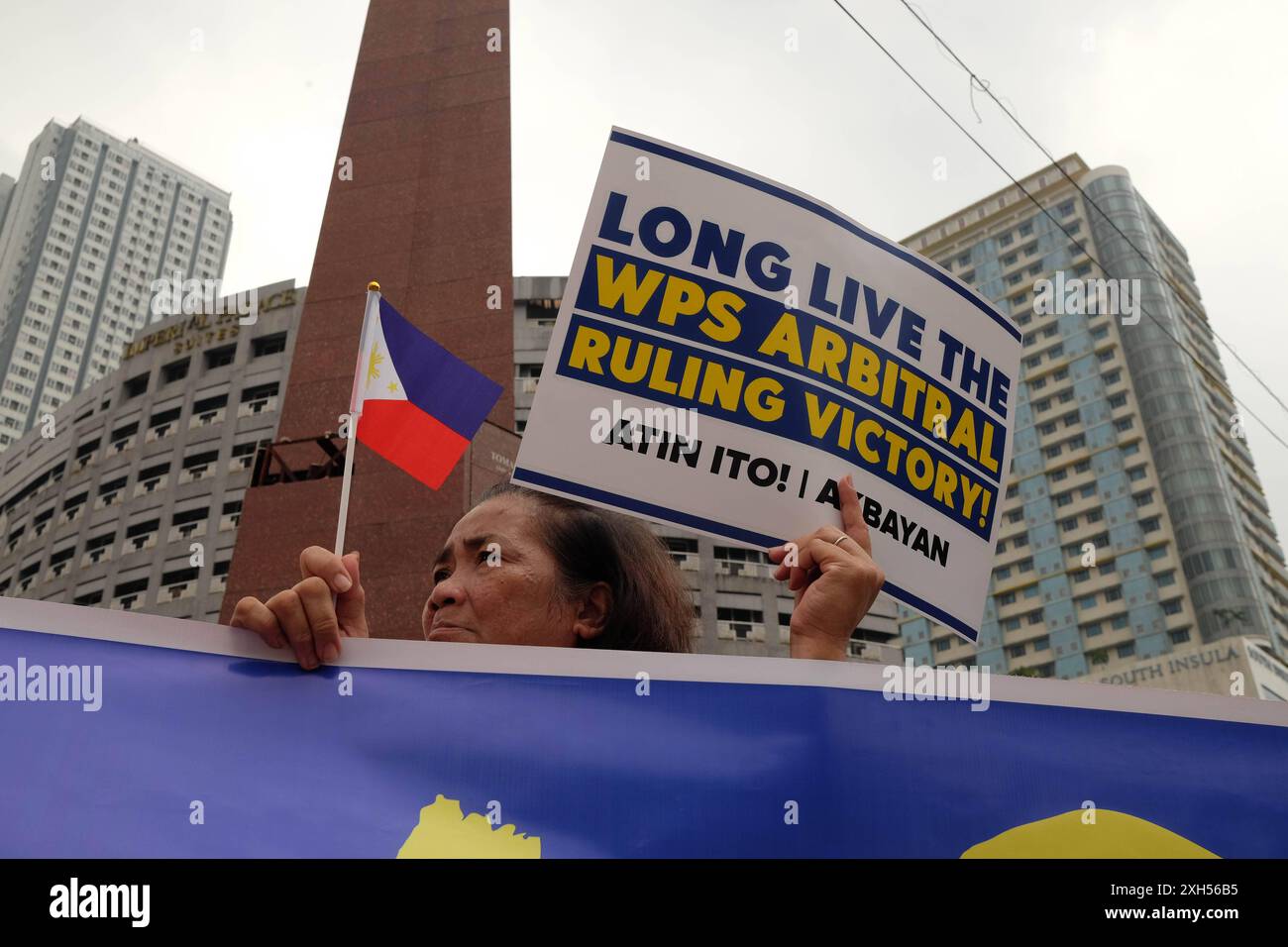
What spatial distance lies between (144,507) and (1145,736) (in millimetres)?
56490

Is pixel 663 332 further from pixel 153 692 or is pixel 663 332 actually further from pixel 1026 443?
pixel 1026 443

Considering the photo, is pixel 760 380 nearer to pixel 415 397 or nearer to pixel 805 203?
pixel 805 203

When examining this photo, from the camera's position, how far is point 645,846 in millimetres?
2092

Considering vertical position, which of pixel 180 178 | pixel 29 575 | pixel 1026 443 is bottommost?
pixel 29 575


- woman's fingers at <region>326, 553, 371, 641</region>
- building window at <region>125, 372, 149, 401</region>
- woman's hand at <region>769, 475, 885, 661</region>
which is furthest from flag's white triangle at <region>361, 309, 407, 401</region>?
building window at <region>125, 372, 149, 401</region>

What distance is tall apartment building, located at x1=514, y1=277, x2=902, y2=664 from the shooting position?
48.3m

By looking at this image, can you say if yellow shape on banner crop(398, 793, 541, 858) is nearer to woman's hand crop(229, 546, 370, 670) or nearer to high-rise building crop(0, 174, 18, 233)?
woman's hand crop(229, 546, 370, 670)

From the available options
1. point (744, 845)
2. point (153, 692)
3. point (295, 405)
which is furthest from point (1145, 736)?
point (295, 405)

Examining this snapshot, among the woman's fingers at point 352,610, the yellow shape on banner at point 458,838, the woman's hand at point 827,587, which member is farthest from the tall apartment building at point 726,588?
the yellow shape on banner at point 458,838

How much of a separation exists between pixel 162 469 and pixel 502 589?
55.7m

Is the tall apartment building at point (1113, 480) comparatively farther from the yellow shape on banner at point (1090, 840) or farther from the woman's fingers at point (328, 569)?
the woman's fingers at point (328, 569)

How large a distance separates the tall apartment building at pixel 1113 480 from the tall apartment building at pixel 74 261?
78002mm

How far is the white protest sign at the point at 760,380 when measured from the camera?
2.92 metres

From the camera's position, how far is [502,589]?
3033 millimetres
